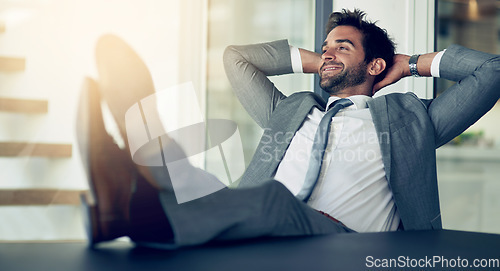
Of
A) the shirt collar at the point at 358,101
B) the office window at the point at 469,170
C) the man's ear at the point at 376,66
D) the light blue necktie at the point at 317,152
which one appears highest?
the man's ear at the point at 376,66

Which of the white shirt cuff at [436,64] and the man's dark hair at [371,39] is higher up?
the man's dark hair at [371,39]

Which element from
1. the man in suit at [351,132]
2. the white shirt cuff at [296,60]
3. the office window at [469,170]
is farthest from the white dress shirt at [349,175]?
the office window at [469,170]

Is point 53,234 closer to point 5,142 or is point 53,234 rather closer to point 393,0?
point 5,142

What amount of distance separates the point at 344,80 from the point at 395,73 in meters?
0.27

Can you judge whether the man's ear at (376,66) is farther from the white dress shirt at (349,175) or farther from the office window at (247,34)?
the office window at (247,34)

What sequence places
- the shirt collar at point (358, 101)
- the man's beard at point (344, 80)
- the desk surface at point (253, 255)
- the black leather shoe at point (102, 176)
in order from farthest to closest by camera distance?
the man's beard at point (344, 80) < the shirt collar at point (358, 101) < the black leather shoe at point (102, 176) < the desk surface at point (253, 255)

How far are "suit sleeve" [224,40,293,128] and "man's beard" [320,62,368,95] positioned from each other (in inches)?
8.5

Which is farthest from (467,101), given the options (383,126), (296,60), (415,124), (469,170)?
(469,170)

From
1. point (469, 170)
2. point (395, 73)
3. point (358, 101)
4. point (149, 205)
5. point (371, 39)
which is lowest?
point (469, 170)

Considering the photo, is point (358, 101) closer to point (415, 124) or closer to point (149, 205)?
point (415, 124)

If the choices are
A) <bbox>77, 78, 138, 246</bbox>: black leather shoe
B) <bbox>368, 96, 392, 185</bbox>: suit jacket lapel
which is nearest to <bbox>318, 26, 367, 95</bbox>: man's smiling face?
<bbox>368, 96, 392, 185</bbox>: suit jacket lapel

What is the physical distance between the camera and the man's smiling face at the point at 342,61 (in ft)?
6.40

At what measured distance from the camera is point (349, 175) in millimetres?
1546

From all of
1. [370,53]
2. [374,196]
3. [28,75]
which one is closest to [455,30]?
[370,53]
